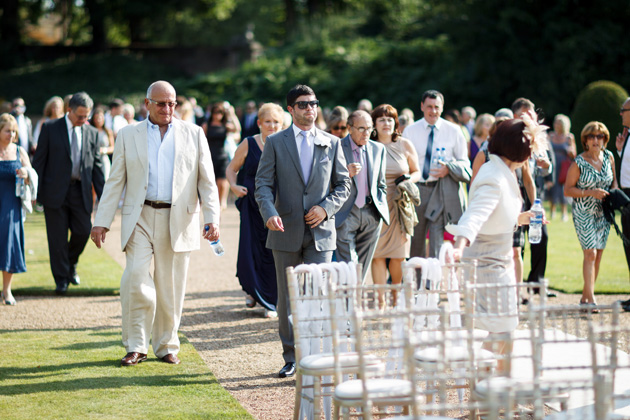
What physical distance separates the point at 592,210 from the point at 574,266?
3509mm

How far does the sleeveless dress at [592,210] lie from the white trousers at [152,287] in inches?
189

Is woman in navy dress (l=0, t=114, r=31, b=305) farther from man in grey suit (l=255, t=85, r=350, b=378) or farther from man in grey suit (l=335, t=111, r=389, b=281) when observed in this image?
man in grey suit (l=255, t=85, r=350, b=378)

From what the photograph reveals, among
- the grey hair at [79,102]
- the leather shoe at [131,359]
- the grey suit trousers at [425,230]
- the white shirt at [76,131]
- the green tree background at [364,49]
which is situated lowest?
the leather shoe at [131,359]

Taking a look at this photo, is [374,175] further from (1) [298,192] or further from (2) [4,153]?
(2) [4,153]

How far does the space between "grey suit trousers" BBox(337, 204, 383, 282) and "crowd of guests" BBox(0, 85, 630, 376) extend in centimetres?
1

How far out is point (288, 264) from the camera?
21.4 ft

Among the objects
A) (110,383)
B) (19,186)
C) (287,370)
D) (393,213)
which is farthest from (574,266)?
(110,383)

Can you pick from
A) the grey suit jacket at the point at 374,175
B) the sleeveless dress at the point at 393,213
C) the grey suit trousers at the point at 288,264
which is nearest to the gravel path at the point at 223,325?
the grey suit trousers at the point at 288,264

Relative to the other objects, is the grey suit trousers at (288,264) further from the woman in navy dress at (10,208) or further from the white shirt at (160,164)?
the woman in navy dress at (10,208)

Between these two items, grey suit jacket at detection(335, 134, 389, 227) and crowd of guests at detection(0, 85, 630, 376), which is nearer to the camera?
crowd of guests at detection(0, 85, 630, 376)

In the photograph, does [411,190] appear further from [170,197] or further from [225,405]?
[225,405]

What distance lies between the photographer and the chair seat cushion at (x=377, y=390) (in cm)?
409

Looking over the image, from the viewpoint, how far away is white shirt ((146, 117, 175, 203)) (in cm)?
682

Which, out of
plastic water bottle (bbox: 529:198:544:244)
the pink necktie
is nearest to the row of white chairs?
the pink necktie
